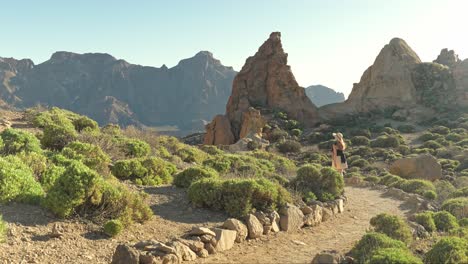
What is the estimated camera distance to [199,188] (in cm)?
1080

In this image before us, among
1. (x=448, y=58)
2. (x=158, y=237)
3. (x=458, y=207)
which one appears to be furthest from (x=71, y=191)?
(x=448, y=58)

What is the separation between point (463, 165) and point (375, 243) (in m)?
24.1

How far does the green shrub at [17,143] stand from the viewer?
13016mm

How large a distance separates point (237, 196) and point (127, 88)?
593 feet

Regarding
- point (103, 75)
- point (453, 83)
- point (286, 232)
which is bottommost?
point (286, 232)

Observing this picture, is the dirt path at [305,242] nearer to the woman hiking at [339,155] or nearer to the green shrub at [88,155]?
the woman hiking at [339,155]

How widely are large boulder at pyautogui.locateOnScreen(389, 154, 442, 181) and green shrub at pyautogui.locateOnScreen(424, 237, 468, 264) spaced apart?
17627 millimetres

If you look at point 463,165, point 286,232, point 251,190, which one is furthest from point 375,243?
point 463,165

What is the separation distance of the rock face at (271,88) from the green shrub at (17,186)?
39219mm

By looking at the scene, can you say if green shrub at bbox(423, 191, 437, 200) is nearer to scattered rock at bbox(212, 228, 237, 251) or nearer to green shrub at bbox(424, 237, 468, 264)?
green shrub at bbox(424, 237, 468, 264)

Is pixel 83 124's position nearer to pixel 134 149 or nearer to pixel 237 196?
pixel 134 149

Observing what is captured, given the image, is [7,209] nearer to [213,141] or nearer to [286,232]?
[286,232]

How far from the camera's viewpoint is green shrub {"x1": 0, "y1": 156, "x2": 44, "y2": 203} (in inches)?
331

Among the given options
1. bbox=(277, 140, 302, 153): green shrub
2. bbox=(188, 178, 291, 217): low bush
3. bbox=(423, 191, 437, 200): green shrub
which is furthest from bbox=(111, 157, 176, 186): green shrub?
bbox=(277, 140, 302, 153): green shrub
